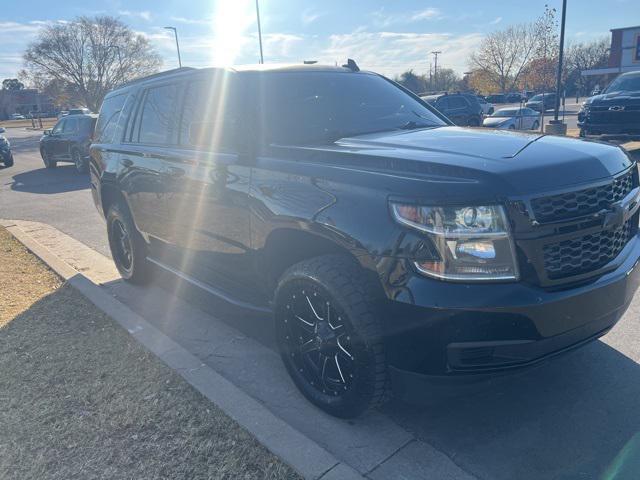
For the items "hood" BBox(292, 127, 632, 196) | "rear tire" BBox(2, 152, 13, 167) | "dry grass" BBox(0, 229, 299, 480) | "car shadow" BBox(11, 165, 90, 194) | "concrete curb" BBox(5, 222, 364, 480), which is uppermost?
"hood" BBox(292, 127, 632, 196)

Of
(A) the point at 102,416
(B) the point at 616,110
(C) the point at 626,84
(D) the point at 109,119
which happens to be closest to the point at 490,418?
(A) the point at 102,416

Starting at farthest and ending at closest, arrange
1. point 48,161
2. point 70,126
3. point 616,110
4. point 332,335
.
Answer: point 48,161 < point 70,126 < point 616,110 < point 332,335

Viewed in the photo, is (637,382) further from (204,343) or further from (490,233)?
(204,343)

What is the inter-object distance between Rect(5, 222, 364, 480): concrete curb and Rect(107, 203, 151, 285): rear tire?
0.52 metres

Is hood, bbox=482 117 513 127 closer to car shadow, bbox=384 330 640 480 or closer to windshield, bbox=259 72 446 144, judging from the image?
windshield, bbox=259 72 446 144

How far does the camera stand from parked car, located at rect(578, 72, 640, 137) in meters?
12.0

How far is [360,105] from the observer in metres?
4.00

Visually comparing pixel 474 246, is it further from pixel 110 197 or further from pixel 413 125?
pixel 110 197

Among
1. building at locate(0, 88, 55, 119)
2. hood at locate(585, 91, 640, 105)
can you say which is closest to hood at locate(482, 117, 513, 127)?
hood at locate(585, 91, 640, 105)

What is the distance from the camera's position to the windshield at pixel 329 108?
3568mm

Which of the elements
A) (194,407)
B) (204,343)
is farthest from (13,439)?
(204,343)

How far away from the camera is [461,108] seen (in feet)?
65.8

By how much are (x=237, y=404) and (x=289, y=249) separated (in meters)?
0.94

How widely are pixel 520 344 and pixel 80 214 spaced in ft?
30.0
